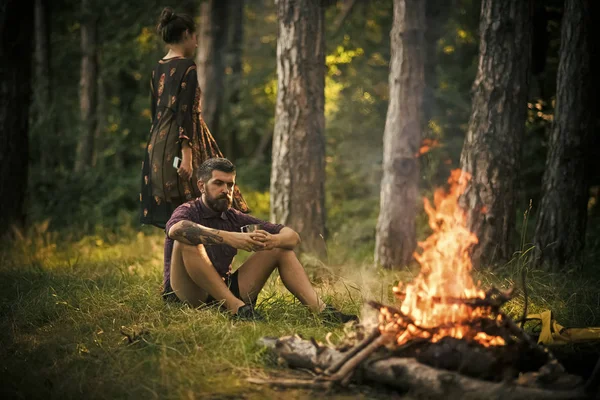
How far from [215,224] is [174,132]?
4.39 ft

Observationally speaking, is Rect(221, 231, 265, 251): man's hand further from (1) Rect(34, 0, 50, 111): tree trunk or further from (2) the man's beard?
(1) Rect(34, 0, 50, 111): tree trunk

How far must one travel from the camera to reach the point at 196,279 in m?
5.42

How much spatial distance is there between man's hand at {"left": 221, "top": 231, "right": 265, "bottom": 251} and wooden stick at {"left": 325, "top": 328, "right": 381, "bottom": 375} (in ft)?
4.57

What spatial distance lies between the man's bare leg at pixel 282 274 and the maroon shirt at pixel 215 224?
0.17 meters

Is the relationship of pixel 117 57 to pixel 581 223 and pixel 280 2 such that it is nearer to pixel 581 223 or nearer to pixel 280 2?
pixel 280 2

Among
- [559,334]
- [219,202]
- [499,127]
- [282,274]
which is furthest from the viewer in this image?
[499,127]

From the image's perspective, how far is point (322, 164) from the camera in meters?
8.52

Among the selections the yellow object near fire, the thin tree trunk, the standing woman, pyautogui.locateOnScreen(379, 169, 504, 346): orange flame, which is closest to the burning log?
pyautogui.locateOnScreen(379, 169, 504, 346): orange flame

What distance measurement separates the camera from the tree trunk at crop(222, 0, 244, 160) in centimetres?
1652

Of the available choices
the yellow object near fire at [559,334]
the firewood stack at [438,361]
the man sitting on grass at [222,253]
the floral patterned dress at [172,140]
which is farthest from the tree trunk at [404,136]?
the firewood stack at [438,361]

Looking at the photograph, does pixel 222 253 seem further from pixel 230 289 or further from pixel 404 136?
pixel 404 136

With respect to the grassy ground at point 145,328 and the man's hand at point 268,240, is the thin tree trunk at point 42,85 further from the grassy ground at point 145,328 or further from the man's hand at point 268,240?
the man's hand at point 268,240

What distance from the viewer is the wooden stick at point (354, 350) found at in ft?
13.8

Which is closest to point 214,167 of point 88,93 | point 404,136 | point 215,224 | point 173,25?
point 215,224
